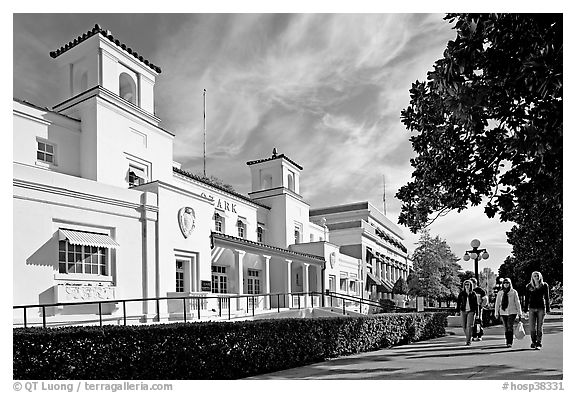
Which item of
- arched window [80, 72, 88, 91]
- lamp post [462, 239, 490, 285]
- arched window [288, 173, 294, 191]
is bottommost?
lamp post [462, 239, 490, 285]

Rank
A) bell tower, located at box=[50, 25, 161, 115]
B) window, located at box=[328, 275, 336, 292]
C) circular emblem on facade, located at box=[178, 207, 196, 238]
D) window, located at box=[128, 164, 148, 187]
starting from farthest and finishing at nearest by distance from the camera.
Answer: window, located at box=[328, 275, 336, 292]
window, located at box=[128, 164, 148, 187]
bell tower, located at box=[50, 25, 161, 115]
circular emblem on facade, located at box=[178, 207, 196, 238]

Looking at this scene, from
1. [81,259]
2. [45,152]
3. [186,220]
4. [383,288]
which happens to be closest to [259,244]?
[186,220]

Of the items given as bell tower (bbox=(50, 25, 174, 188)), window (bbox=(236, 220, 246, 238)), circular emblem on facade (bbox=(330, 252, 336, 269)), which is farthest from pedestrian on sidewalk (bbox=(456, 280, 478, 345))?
circular emblem on facade (bbox=(330, 252, 336, 269))

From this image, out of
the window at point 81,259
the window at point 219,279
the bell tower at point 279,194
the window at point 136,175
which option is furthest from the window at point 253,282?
the window at point 81,259

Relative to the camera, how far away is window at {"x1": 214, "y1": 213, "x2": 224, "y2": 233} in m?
27.1

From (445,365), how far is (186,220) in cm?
1108

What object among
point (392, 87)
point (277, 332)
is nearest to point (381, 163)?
point (392, 87)

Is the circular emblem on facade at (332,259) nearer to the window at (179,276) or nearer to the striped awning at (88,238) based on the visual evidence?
the window at (179,276)

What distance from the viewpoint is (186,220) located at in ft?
59.6

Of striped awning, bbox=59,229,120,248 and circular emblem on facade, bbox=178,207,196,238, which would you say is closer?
striped awning, bbox=59,229,120,248

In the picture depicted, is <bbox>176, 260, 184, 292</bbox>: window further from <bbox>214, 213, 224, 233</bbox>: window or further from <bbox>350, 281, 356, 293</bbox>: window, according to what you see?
<bbox>350, 281, 356, 293</bbox>: window

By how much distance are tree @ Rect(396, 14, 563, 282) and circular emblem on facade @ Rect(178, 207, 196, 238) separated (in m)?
10.2

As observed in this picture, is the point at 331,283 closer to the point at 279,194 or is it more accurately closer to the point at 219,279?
the point at 279,194

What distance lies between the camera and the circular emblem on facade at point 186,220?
17891 mm
